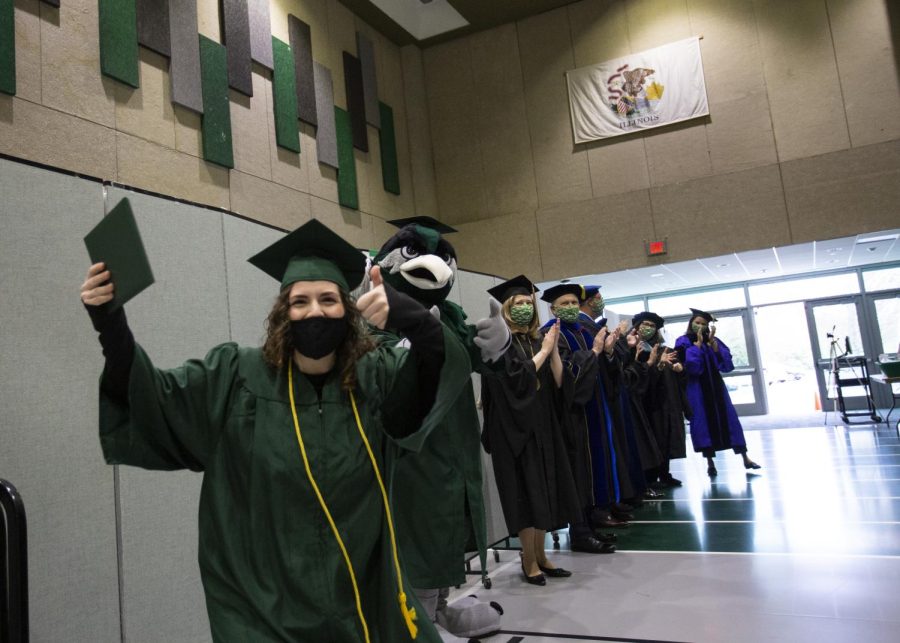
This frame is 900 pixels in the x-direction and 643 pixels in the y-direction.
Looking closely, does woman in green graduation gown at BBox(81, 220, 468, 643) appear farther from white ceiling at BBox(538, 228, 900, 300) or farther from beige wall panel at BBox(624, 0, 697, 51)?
beige wall panel at BBox(624, 0, 697, 51)

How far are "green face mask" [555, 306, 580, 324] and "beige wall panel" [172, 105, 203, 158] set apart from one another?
4.25 m

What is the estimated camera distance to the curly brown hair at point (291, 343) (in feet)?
5.12

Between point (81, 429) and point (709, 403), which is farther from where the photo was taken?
point (709, 403)

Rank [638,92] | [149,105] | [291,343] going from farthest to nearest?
[638,92] → [149,105] → [291,343]

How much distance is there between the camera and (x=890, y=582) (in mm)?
3258

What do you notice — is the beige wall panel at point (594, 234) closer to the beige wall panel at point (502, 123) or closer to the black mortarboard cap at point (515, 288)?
the beige wall panel at point (502, 123)

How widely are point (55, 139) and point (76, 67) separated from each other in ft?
2.32

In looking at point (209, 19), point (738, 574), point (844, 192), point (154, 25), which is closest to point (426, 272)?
point (738, 574)

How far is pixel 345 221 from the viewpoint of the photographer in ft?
29.0

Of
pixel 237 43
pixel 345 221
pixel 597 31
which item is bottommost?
pixel 345 221

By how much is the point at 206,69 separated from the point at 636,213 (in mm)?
6268

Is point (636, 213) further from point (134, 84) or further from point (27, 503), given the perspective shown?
point (27, 503)

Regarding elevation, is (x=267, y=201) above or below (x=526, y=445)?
above

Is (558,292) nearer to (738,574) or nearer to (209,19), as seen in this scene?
(738,574)
